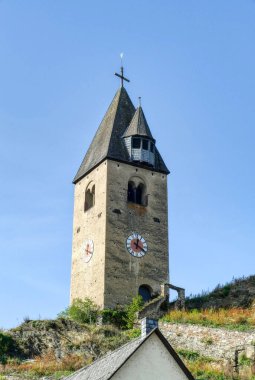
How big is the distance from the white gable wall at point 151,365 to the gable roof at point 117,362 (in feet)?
0.36

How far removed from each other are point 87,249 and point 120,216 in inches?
115

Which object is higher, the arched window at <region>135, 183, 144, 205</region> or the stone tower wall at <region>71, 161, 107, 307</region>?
the arched window at <region>135, 183, 144, 205</region>

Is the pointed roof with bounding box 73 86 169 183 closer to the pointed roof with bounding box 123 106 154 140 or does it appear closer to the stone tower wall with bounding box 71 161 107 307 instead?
the pointed roof with bounding box 123 106 154 140

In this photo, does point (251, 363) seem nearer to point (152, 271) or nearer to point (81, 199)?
point (152, 271)

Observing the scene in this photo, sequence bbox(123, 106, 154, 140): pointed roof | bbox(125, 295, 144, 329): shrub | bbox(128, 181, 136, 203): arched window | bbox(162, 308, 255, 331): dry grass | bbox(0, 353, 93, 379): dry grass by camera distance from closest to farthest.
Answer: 1. bbox(0, 353, 93, 379): dry grass
2. bbox(162, 308, 255, 331): dry grass
3. bbox(125, 295, 144, 329): shrub
4. bbox(128, 181, 136, 203): arched window
5. bbox(123, 106, 154, 140): pointed roof

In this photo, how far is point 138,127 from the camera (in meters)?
56.8

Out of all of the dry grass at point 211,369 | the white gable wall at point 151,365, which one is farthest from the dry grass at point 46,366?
Answer: the white gable wall at point 151,365

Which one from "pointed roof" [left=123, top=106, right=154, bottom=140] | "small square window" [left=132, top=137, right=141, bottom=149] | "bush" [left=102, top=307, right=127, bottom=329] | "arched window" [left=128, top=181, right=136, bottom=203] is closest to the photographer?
"bush" [left=102, top=307, right=127, bottom=329]

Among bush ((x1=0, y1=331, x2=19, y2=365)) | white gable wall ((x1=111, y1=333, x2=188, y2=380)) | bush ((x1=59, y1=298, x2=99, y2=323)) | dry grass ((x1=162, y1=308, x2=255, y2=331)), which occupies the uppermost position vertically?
bush ((x1=59, y1=298, x2=99, y2=323))

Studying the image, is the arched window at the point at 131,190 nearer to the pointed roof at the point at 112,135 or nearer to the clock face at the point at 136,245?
the pointed roof at the point at 112,135

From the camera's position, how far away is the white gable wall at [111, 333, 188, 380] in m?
26.1

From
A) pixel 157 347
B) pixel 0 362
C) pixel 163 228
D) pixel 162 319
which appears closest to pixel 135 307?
pixel 162 319

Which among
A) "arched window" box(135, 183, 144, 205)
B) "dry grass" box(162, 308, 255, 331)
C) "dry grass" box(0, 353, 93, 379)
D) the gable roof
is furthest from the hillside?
the gable roof

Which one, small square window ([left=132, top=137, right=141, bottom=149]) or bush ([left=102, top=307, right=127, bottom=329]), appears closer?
bush ([left=102, top=307, right=127, bottom=329])
